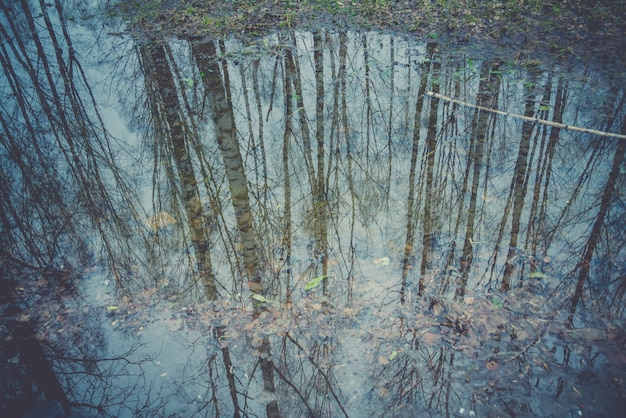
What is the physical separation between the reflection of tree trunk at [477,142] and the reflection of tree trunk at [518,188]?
0.36 metres

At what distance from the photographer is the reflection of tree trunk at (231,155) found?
4051 mm

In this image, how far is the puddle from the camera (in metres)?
2.96

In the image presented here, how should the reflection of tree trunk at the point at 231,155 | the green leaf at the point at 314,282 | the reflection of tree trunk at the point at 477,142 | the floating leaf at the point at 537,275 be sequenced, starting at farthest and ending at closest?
the reflection of tree trunk at the point at 231,155 → the reflection of tree trunk at the point at 477,142 → the green leaf at the point at 314,282 → the floating leaf at the point at 537,275

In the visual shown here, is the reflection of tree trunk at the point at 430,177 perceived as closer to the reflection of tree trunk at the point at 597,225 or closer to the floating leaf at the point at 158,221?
the reflection of tree trunk at the point at 597,225

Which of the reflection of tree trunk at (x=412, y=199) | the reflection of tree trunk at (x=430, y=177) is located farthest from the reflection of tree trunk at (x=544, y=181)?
the reflection of tree trunk at (x=412, y=199)

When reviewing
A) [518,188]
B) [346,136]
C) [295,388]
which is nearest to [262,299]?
[295,388]

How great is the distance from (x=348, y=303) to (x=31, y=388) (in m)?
2.85

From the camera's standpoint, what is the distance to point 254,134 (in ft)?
20.2

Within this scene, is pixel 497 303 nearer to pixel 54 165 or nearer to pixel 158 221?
pixel 158 221

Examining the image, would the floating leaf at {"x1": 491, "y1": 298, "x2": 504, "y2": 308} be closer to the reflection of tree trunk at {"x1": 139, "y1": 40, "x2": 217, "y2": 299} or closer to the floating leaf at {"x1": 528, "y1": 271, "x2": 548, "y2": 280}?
the floating leaf at {"x1": 528, "y1": 271, "x2": 548, "y2": 280}

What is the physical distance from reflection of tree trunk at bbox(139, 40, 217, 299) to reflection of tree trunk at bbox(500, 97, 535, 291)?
303 cm

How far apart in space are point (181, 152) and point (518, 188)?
4947mm

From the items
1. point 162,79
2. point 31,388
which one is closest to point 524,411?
point 31,388

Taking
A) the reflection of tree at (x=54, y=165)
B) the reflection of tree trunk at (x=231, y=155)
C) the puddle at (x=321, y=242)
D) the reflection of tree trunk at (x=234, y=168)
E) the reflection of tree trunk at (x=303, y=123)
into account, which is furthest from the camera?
the reflection of tree trunk at (x=303, y=123)
